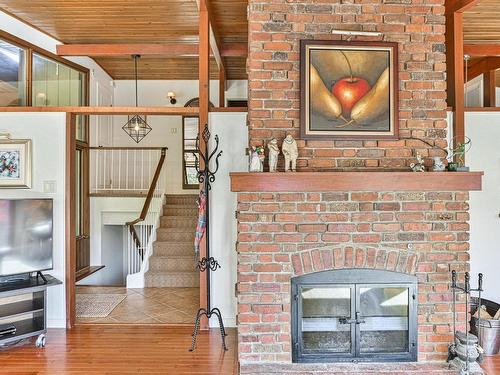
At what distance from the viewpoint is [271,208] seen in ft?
9.44

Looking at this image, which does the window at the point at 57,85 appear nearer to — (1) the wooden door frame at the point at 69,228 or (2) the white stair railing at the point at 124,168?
(2) the white stair railing at the point at 124,168

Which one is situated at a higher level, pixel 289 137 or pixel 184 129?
pixel 184 129

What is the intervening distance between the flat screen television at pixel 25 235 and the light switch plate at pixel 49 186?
0.25 metres

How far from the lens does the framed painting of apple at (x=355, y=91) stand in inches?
116

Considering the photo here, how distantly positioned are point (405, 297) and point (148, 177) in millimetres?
5562

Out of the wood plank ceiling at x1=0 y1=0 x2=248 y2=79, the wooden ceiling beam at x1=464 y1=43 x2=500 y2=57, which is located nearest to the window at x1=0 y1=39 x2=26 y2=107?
the wood plank ceiling at x1=0 y1=0 x2=248 y2=79

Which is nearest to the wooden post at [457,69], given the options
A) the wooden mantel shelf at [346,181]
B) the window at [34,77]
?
the wooden mantel shelf at [346,181]

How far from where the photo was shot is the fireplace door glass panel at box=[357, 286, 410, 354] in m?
2.92

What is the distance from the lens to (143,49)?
4.99m

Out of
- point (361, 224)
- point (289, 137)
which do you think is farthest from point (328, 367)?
point (289, 137)

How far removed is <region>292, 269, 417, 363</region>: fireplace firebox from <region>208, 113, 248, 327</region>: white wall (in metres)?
0.98

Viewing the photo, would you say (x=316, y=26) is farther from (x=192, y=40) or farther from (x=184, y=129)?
(x=184, y=129)

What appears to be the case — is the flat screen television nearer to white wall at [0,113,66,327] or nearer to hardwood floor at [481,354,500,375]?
white wall at [0,113,66,327]

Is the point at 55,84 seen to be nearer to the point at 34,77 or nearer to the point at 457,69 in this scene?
the point at 34,77
